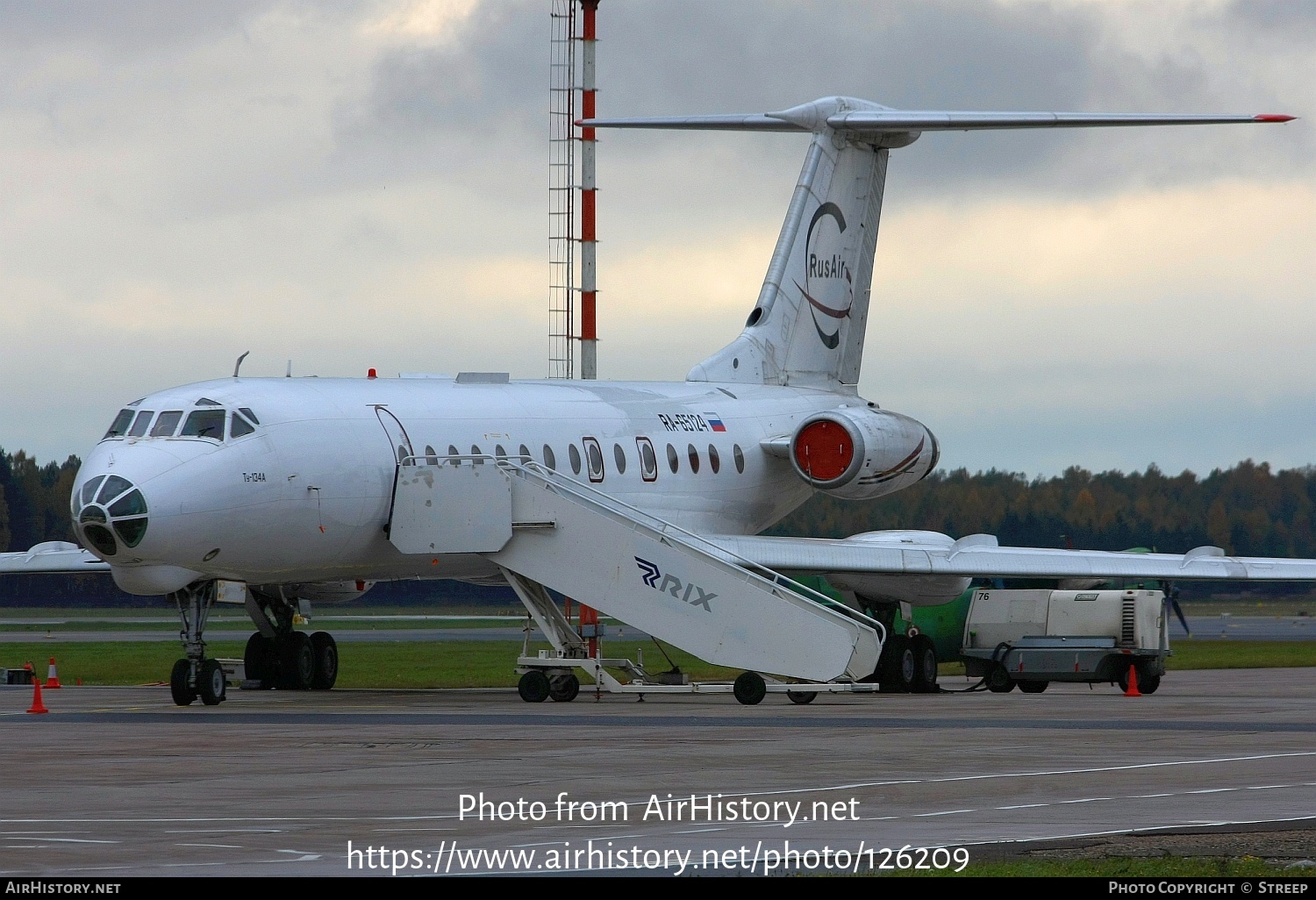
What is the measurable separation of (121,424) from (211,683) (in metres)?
3.38

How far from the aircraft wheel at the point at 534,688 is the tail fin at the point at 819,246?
9629 millimetres

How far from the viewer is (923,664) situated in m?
30.5

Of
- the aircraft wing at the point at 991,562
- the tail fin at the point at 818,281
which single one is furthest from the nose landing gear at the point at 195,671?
the tail fin at the point at 818,281

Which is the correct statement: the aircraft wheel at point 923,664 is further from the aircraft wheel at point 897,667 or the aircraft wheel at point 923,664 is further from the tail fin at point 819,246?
the tail fin at point 819,246

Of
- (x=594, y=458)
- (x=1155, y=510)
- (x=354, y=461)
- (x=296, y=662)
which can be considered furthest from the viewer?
(x=1155, y=510)

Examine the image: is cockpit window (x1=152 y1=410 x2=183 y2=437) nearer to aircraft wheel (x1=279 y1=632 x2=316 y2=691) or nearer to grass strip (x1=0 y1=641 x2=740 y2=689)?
aircraft wheel (x1=279 y1=632 x2=316 y2=691)

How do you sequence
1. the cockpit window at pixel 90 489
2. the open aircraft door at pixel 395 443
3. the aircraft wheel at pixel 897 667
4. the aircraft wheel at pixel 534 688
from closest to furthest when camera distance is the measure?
the cockpit window at pixel 90 489
the aircraft wheel at pixel 534 688
the open aircraft door at pixel 395 443
the aircraft wheel at pixel 897 667

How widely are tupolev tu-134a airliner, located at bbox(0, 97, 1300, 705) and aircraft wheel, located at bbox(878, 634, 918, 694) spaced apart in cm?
9

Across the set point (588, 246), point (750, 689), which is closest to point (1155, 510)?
point (588, 246)

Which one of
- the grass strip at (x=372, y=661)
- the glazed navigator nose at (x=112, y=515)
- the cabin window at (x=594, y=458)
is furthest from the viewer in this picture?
the grass strip at (x=372, y=661)

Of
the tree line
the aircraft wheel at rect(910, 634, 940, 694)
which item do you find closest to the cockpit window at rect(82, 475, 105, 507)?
the aircraft wheel at rect(910, 634, 940, 694)

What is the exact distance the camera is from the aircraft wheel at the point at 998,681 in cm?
3153

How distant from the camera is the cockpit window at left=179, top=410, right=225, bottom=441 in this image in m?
23.8

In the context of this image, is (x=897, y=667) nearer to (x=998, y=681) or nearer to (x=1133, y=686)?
(x=998, y=681)
